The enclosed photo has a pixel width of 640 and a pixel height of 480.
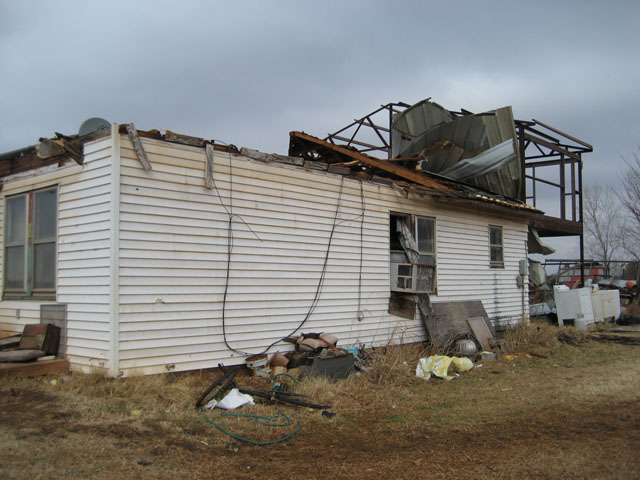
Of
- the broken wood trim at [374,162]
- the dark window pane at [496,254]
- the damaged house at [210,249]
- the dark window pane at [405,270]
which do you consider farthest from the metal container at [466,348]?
the dark window pane at [496,254]

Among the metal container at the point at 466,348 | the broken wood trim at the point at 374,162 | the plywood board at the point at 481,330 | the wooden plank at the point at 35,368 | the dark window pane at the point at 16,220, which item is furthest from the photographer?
the plywood board at the point at 481,330

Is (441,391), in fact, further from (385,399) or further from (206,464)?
(206,464)

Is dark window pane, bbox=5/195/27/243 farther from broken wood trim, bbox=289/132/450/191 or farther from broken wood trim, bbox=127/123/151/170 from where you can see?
broken wood trim, bbox=289/132/450/191

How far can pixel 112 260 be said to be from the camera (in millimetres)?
6754

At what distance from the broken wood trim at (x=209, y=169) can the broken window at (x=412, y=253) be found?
4411 mm

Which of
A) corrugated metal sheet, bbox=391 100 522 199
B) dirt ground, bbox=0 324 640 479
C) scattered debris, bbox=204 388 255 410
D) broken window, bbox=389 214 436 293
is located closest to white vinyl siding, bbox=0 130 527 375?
broken window, bbox=389 214 436 293

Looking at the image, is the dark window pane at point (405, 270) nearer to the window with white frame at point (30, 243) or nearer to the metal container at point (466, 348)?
the metal container at point (466, 348)

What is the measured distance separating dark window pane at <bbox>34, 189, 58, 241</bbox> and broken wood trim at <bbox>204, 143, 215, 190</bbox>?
2.26 metres

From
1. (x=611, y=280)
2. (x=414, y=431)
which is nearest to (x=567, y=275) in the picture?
(x=611, y=280)

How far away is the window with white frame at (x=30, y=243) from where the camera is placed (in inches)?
312

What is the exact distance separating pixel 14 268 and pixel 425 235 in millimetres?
7819

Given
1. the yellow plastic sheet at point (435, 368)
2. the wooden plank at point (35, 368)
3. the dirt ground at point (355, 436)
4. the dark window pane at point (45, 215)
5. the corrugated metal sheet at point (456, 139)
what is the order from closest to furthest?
1. the dirt ground at point (355, 436)
2. the wooden plank at point (35, 368)
3. the dark window pane at point (45, 215)
4. the yellow plastic sheet at point (435, 368)
5. the corrugated metal sheet at point (456, 139)

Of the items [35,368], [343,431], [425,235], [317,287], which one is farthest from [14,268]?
[425,235]

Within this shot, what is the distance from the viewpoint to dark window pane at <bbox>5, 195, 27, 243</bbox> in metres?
8.41
